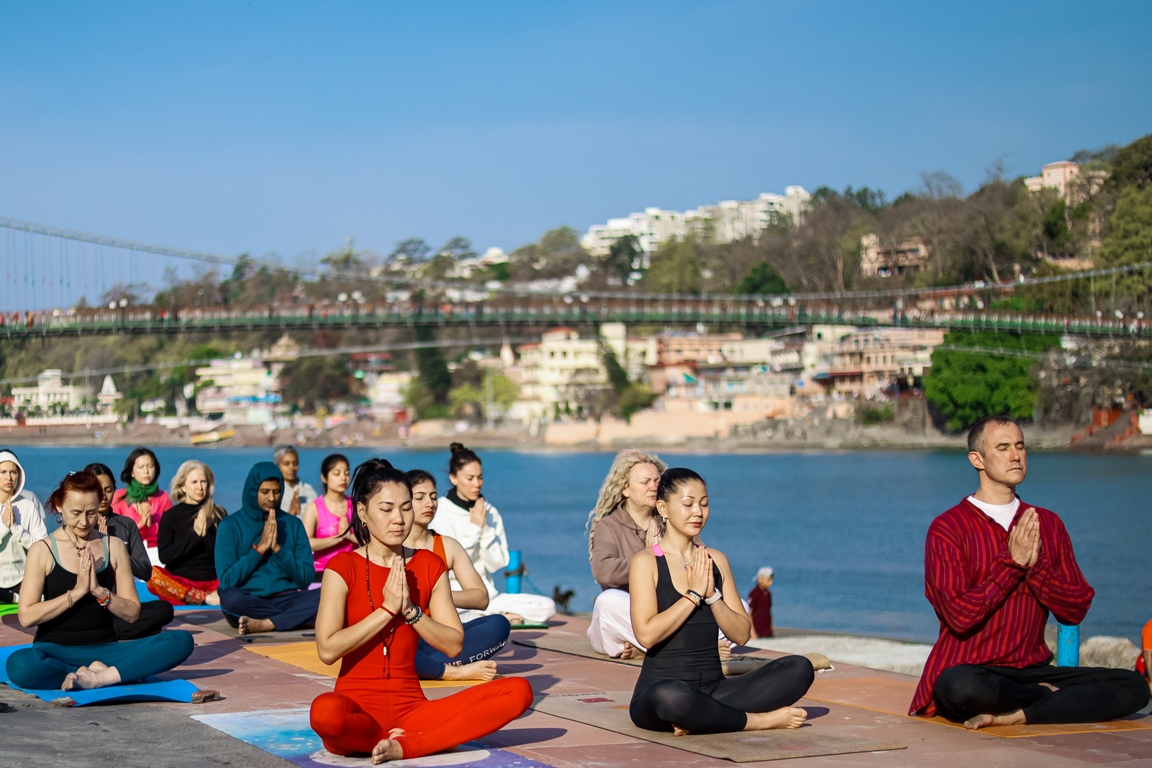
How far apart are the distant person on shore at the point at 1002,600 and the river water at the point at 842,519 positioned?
9584 mm

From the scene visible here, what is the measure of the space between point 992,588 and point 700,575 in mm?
973

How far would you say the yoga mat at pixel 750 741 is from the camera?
4.23 metres

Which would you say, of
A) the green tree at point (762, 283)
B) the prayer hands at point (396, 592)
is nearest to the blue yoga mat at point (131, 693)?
the prayer hands at point (396, 592)

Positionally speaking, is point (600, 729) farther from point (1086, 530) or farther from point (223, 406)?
point (223, 406)

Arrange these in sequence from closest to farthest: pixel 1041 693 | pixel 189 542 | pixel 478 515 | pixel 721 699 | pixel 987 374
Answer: pixel 721 699 → pixel 1041 693 → pixel 478 515 → pixel 189 542 → pixel 987 374

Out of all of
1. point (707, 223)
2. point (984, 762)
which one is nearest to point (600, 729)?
point (984, 762)

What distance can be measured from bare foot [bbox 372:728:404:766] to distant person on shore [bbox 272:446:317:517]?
436 centimetres

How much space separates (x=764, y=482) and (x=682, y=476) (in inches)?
2159

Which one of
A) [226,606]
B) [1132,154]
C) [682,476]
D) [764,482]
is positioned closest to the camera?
[682,476]

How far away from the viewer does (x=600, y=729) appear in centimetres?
462

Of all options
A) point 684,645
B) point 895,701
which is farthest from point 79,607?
point 895,701

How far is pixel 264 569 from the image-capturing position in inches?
277

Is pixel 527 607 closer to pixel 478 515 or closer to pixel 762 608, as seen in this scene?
pixel 478 515

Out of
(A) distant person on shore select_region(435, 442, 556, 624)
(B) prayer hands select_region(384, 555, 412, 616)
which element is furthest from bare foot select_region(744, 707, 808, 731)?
(A) distant person on shore select_region(435, 442, 556, 624)
